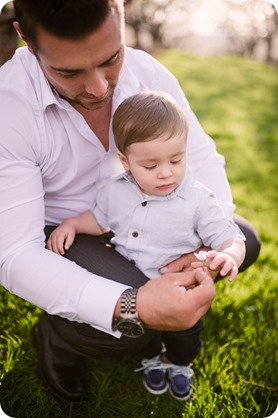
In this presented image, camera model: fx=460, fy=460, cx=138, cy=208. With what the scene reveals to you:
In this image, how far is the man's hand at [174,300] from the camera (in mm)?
1598

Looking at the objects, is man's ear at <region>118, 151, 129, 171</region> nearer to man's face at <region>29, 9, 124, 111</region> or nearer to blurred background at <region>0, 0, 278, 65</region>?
man's face at <region>29, 9, 124, 111</region>

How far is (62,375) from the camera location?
215 centimetres

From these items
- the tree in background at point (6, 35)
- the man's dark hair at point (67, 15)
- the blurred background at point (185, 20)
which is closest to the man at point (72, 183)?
the man's dark hair at point (67, 15)

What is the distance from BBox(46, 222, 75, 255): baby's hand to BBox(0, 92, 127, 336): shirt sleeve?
155 mm

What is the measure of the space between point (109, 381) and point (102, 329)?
1.98ft

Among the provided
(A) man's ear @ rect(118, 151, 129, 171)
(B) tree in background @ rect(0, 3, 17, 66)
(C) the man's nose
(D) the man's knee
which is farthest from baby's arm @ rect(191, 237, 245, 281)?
(B) tree in background @ rect(0, 3, 17, 66)

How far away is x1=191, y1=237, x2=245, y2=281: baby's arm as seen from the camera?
167 centimetres

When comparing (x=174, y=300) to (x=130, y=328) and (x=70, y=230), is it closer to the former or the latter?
(x=130, y=328)

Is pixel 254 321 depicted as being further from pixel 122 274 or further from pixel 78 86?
pixel 78 86

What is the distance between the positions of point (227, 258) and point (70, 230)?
706 mm

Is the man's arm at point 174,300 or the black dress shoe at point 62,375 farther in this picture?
the black dress shoe at point 62,375

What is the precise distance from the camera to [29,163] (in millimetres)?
1844

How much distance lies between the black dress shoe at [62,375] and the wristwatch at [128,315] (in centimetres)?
55

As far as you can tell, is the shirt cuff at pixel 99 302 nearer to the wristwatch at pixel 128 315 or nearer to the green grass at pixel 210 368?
the wristwatch at pixel 128 315
